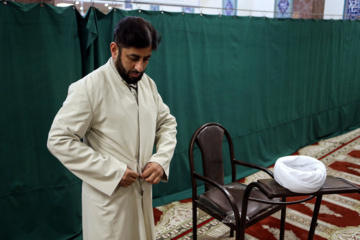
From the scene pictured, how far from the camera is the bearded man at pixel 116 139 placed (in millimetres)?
1157

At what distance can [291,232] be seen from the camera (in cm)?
236

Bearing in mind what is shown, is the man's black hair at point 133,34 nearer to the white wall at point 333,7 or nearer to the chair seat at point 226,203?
the chair seat at point 226,203

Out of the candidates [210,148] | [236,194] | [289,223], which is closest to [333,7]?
[289,223]

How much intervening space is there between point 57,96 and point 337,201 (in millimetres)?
2558

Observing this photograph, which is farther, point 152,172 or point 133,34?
point 152,172

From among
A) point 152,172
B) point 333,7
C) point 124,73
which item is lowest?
point 152,172

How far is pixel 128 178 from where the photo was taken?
3.97ft

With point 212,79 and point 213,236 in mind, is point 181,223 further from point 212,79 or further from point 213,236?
point 212,79

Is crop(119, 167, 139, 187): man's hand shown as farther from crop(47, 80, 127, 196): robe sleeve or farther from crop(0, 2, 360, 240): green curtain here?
crop(0, 2, 360, 240): green curtain

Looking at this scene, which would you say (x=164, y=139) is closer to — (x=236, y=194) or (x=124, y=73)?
(x=124, y=73)

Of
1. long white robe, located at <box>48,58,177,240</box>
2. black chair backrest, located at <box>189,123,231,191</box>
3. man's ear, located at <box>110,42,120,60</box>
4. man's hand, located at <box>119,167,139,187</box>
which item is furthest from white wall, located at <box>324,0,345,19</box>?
man's hand, located at <box>119,167,139,187</box>

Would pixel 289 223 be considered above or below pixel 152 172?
below

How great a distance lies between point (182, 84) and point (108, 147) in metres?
1.66

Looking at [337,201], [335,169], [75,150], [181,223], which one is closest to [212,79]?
[181,223]
